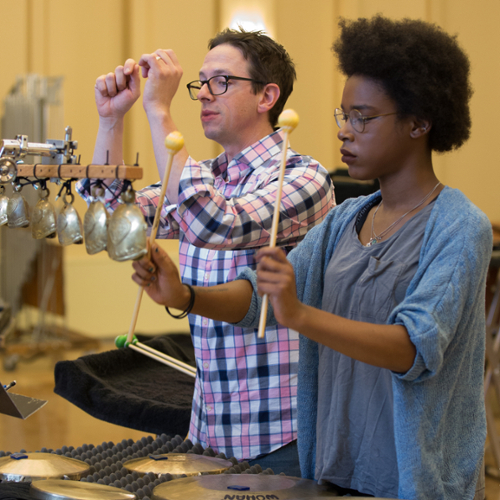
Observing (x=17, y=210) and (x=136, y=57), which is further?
(x=136, y=57)

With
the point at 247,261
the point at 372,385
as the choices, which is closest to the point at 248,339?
the point at 247,261

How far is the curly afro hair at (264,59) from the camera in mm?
1520

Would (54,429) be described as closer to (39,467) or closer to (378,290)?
(39,467)

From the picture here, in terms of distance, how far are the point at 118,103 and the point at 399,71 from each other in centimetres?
55

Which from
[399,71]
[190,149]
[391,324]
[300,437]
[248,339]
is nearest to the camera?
[391,324]

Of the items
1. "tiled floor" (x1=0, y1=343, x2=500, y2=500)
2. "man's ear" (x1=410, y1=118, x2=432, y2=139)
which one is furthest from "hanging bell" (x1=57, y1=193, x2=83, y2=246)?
"tiled floor" (x1=0, y1=343, x2=500, y2=500)

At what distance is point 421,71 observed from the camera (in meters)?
1.12

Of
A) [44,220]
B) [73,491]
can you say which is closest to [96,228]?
[44,220]

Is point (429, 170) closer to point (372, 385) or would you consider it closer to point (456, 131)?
point (456, 131)

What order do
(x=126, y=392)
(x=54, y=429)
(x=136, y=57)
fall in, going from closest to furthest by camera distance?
(x=126, y=392), (x=54, y=429), (x=136, y=57)

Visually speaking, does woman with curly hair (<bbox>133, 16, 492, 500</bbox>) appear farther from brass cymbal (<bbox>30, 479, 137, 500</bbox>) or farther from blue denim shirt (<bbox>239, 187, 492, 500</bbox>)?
brass cymbal (<bbox>30, 479, 137, 500</bbox>)

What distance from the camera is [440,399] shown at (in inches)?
41.8

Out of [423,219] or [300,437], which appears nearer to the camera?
[423,219]

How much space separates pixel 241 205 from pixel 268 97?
1.24ft
